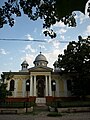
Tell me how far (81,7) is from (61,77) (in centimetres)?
3734

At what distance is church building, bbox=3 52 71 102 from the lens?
35.5 m

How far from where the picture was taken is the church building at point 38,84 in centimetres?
3553

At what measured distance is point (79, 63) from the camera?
31484 mm

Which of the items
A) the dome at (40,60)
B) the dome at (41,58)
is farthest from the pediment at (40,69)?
the dome at (41,58)

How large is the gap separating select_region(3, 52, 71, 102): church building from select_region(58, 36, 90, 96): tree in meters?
→ 3.26

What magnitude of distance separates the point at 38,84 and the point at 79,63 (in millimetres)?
10572

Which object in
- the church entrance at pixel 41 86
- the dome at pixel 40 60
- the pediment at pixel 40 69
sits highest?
the dome at pixel 40 60

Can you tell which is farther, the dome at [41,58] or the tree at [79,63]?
the dome at [41,58]

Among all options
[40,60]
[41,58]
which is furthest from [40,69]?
[41,58]

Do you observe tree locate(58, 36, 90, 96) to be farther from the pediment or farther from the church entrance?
the church entrance

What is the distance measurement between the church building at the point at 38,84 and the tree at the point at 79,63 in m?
3.26

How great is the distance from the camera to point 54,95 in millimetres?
36219

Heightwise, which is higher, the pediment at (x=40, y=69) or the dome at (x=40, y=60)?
the dome at (x=40, y=60)

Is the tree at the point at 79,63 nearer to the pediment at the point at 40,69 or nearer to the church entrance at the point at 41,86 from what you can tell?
the pediment at the point at 40,69
